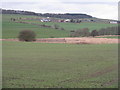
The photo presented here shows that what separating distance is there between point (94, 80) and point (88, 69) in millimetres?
4647

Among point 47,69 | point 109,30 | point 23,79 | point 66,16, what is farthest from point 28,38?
point 66,16

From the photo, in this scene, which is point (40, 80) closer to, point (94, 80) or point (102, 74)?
point (94, 80)

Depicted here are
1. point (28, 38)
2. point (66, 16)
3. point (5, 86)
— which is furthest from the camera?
point (66, 16)

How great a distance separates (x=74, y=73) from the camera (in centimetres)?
2003

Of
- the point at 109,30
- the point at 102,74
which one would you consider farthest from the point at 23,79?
the point at 109,30

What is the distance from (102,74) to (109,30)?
65.3m

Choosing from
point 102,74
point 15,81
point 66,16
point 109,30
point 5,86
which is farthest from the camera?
point 66,16

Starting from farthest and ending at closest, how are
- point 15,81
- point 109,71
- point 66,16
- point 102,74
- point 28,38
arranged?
point 66,16 → point 28,38 → point 109,71 → point 102,74 → point 15,81

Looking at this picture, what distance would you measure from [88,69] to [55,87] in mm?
7103

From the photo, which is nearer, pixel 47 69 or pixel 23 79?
pixel 23 79

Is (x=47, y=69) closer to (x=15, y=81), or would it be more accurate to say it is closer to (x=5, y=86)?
(x=15, y=81)

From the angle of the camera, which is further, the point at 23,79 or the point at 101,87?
the point at 23,79

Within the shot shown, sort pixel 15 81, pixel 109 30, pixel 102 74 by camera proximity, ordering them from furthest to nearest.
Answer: pixel 109 30 → pixel 102 74 → pixel 15 81

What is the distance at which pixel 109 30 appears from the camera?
83.9 m
